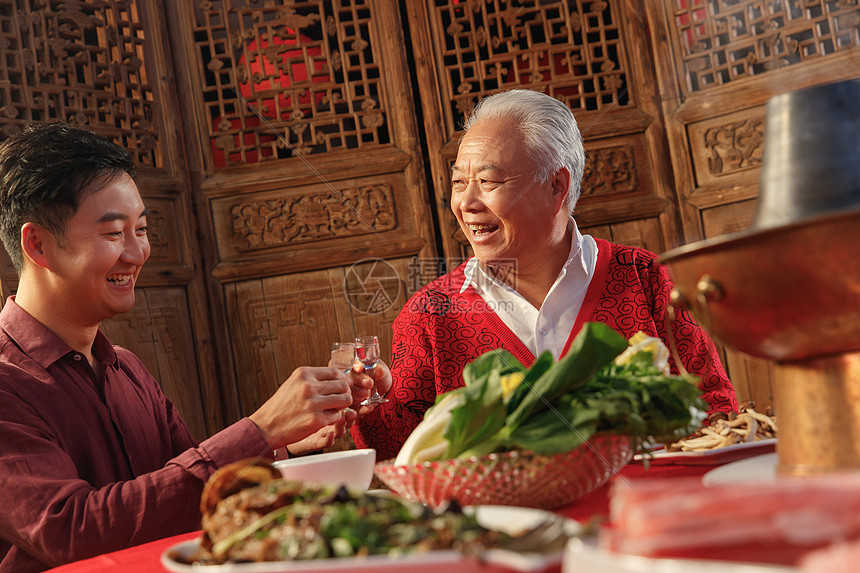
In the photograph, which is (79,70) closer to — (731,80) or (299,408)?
(299,408)

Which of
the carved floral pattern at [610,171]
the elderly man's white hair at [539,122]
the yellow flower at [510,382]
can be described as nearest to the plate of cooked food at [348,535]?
the yellow flower at [510,382]

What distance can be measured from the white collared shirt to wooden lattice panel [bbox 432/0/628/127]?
124cm

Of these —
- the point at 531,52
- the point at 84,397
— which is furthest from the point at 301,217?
the point at 84,397

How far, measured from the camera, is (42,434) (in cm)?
140

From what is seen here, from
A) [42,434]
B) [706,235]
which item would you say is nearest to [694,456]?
[42,434]

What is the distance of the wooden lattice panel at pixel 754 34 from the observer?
304cm

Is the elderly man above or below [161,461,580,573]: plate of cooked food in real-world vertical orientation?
above

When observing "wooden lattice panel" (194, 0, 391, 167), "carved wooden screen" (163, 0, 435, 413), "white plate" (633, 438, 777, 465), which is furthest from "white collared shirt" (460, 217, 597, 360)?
"wooden lattice panel" (194, 0, 391, 167)

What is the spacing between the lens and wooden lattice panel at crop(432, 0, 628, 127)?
3330 mm

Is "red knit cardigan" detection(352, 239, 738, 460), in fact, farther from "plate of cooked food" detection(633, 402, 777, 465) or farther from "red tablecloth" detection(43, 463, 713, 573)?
"red tablecloth" detection(43, 463, 713, 573)

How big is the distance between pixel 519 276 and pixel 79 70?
222cm

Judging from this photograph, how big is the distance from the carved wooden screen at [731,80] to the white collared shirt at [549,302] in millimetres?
1169

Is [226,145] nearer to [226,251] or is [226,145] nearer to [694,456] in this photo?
[226,251]

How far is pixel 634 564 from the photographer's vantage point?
50 centimetres
